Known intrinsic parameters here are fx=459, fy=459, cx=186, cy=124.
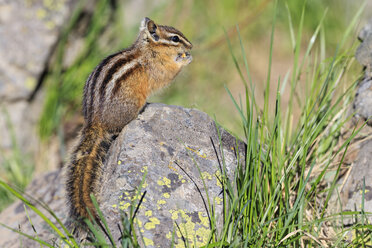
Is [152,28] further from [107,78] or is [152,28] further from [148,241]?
[148,241]

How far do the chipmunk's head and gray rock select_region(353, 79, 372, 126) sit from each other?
143 centimetres

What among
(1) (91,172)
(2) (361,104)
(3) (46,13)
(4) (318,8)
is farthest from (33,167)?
(4) (318,8)

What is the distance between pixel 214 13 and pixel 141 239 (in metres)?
5.64

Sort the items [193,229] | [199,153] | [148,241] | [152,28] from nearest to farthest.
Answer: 1. [148,241]
2. [193,229]
3. [199,153]
4. [152,28]

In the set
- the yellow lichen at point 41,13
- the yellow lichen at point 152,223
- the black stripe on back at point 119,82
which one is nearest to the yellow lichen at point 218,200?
the yellow lichen at point 152,223

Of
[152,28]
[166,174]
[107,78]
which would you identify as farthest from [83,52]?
[166,174]

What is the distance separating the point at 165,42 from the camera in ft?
12.8

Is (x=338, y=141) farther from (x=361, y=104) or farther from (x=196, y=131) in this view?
(x=196, y=131)

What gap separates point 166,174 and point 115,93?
94 centimetres

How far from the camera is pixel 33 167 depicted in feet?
19.2

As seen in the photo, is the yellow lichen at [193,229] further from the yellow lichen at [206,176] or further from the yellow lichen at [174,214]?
the yellow lichen at [206,176]

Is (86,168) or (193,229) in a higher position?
(86,168)

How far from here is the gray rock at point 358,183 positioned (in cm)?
298

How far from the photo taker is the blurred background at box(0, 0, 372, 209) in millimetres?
5848
